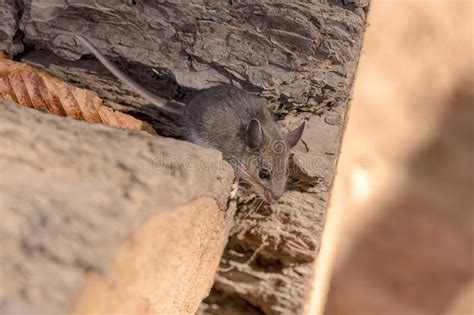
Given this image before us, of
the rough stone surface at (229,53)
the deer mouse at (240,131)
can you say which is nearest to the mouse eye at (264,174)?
the deer mouse at (240,131)

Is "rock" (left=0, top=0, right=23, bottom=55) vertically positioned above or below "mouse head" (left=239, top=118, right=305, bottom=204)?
above

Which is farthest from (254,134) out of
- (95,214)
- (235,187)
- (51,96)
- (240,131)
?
(95,214)

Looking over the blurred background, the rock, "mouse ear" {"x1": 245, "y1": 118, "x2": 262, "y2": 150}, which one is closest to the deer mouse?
"mouse ear" {"x1": 245, "y1": 118, "x2": 262, "y2": 150}

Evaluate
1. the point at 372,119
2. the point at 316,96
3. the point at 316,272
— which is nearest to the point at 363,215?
the point at 372,119

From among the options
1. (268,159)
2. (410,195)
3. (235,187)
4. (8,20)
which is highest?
(8,20)

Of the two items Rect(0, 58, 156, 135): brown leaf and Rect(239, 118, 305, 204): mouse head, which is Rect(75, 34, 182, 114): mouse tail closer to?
Rect(0, 58, 156, 135): brown leaf

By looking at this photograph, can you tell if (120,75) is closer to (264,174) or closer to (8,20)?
(8,20)

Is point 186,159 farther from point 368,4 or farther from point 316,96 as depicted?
point 368,4
